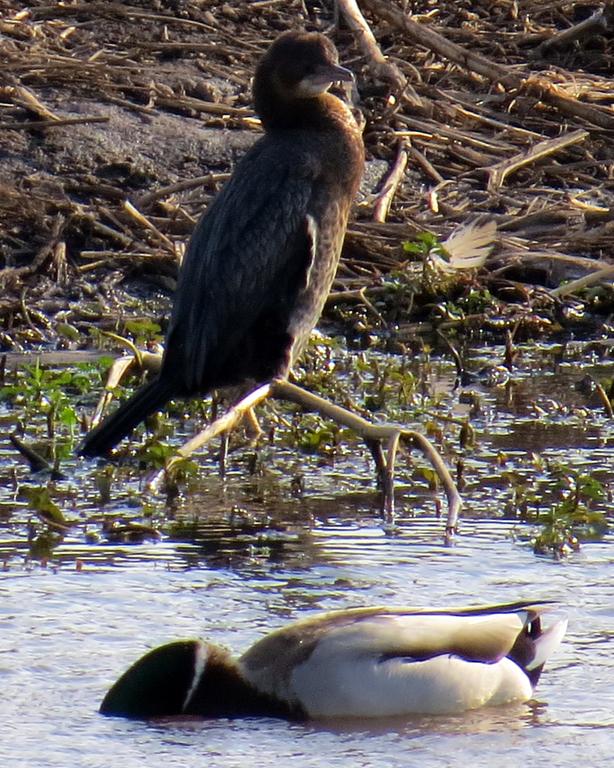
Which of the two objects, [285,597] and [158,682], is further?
[285,597]

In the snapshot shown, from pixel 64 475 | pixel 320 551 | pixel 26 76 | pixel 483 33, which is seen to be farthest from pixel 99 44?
pixel 320 551

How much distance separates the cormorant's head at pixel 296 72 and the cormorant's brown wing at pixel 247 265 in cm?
40

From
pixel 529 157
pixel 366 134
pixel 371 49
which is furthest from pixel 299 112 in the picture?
pixel 371 49

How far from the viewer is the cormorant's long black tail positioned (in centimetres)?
666

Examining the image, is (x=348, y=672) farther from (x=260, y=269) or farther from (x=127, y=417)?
(x=260, y=269)

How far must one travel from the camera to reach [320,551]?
19.5 ft

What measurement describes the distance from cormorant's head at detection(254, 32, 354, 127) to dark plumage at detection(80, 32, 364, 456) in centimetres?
23

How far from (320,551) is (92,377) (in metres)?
2.05

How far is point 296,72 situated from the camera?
24.1 ft

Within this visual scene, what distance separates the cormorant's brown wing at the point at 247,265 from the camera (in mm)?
7004

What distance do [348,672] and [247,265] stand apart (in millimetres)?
2712

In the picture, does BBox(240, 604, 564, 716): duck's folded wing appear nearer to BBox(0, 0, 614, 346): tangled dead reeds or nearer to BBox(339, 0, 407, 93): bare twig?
BBox(0, 0, 614, 346): tangled dead reeds

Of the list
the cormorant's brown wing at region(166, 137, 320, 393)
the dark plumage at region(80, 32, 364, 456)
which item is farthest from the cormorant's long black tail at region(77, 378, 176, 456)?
the cormorant's brown wing at region(166, 137, 320, 393)

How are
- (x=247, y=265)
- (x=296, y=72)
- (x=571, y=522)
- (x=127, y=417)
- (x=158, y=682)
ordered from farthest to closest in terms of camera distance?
(x=296, y=72) → (x=247, y=265) → (x=127, y=417) → (x=571, y=522) → (x=158, y=682)
